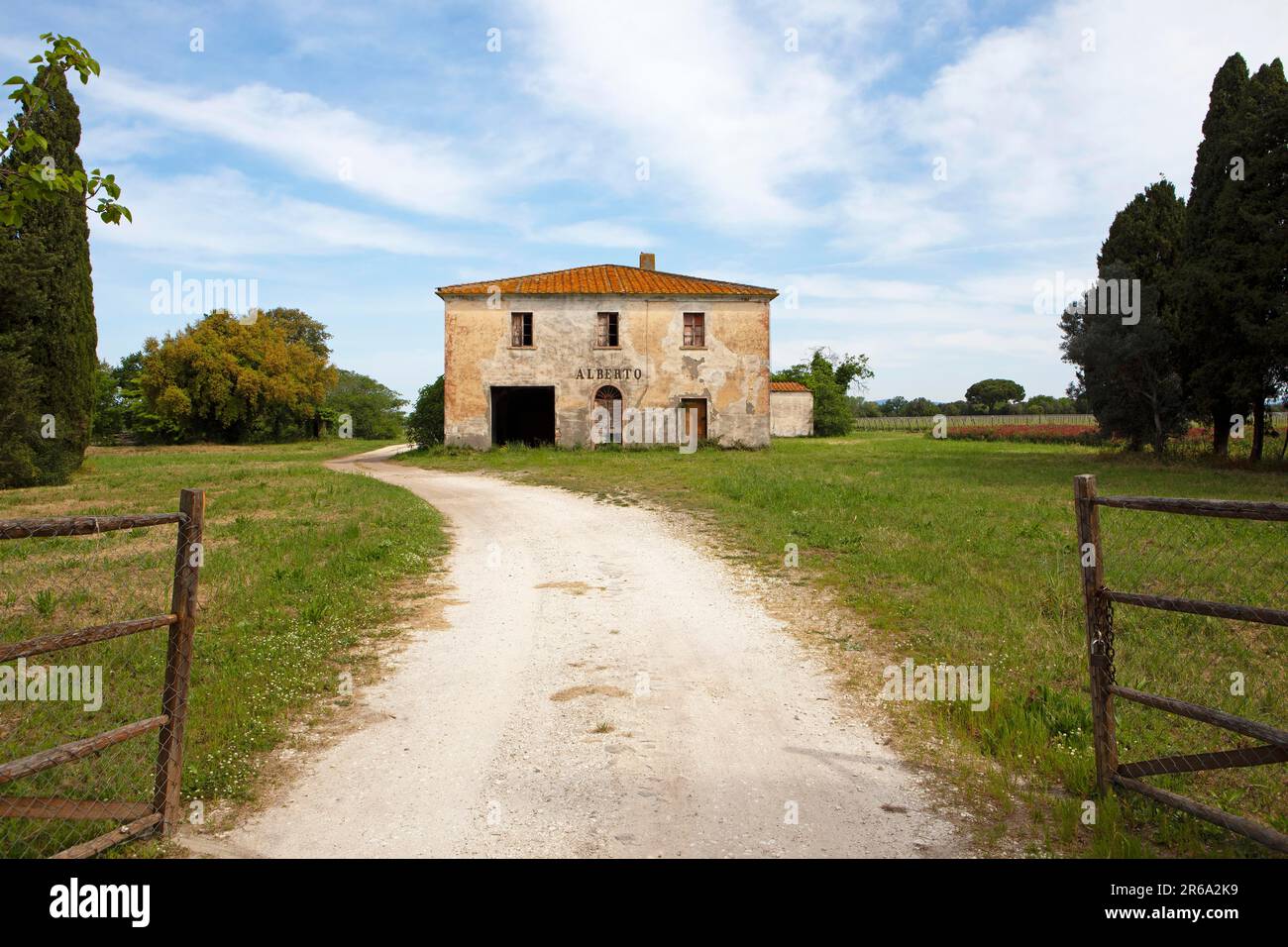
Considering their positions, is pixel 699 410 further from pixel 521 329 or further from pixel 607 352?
pixel 521 329

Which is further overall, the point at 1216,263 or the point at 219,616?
the point at 1216,263

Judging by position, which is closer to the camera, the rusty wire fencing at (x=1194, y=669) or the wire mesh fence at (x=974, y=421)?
the rusty wire fencing at (x=1194, y=669)

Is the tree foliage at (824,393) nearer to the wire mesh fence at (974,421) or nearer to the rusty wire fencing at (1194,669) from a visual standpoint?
the wire mesh fence at (974,421)

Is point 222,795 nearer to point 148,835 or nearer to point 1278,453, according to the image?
point 148,835

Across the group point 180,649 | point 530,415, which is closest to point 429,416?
point 530,415

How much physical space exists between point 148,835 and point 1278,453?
1262 inches

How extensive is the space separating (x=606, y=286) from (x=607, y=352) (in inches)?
106

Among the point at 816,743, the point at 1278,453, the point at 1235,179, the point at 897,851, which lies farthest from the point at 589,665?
the point at 1278,453

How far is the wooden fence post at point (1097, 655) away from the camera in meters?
4.59

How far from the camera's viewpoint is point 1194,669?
6.79 meters

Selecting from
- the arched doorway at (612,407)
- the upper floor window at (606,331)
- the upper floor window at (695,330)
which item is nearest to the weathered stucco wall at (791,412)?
the upper floor window at (695,330)

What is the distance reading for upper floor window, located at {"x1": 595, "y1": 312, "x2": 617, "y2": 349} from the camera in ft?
101

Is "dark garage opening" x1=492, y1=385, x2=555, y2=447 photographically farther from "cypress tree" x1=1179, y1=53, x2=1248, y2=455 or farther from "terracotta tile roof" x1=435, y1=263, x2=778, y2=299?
"cypress tree" x1=1179, y1=53, x2=1248, y2=455

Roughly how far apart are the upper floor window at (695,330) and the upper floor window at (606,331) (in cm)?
288
